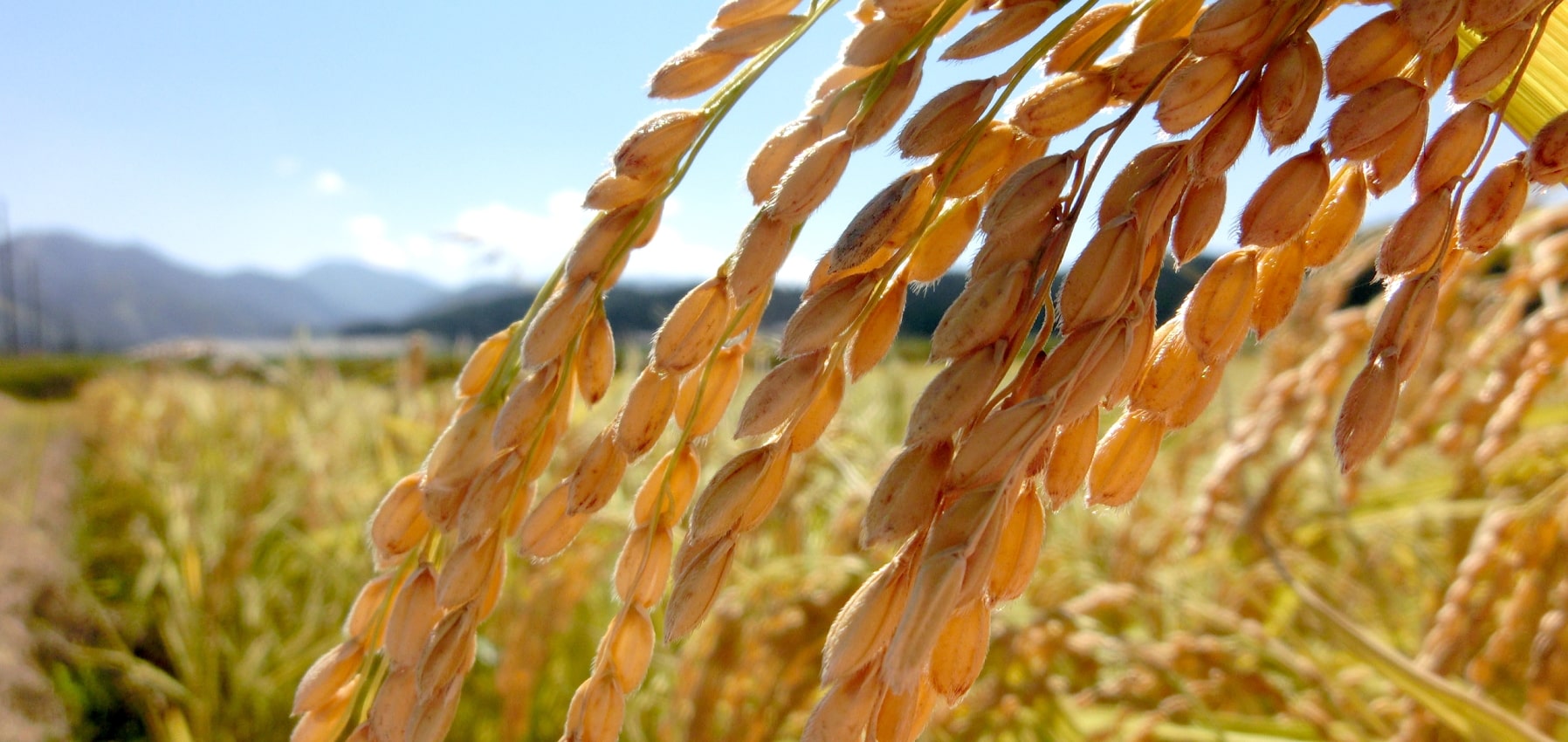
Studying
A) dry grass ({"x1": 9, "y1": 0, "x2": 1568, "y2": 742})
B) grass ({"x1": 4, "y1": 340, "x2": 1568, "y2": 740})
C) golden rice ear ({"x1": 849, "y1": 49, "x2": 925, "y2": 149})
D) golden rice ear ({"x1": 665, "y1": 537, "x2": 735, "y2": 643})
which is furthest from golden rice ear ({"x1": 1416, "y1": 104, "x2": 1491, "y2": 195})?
grass ({"x1": 4, "y1": 340, "x2": 1568, "y2": 740})

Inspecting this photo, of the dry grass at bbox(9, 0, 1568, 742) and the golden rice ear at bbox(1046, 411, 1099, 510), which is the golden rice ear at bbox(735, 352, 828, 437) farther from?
the golden rice ear at bbox(1046, 411, 1099, 510)

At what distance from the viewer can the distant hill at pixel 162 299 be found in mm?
40281

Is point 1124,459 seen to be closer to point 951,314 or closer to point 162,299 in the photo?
point 951,314

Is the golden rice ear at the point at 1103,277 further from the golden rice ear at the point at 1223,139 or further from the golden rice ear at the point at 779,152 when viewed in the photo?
the golden rice ear at the point at 779,152

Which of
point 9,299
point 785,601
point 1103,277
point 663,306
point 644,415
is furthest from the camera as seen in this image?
point 9,299

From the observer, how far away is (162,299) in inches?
2110

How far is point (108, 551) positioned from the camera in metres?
3.88

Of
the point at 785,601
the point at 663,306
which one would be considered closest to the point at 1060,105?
the point at 785,601

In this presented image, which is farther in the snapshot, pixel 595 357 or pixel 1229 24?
pixel 595 357

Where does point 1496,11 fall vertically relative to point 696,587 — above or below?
above

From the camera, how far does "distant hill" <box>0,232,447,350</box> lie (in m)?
40.3

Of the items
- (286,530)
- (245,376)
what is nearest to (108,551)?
(286,530)

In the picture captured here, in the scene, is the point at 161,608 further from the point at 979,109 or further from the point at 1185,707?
the point at 979,109

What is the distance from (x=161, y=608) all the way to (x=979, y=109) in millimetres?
3651
